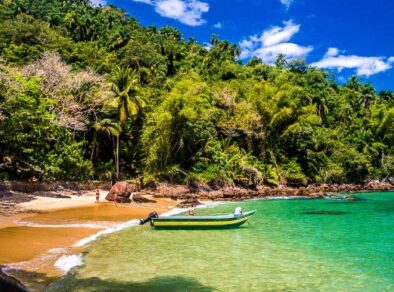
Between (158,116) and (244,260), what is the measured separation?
26496 mm

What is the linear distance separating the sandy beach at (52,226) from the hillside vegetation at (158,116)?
285cm

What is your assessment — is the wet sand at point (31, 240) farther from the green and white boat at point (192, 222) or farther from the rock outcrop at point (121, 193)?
the rock outcrop at point (121, 193)

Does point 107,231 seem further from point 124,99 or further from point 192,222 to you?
point 124,99

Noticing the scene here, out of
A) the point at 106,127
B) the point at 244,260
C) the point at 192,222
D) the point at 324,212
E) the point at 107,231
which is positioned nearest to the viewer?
the point at 244,260

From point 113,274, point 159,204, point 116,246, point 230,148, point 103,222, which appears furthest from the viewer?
point 230,148

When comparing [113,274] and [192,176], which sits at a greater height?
[192,176]

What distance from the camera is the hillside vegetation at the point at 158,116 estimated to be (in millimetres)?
28453

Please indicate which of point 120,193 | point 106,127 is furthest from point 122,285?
point 106,127

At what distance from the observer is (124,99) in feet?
127

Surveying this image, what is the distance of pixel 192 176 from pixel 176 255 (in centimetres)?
2604

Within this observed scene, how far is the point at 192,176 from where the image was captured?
133ft

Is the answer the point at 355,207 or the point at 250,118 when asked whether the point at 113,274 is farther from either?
the point at 250,118

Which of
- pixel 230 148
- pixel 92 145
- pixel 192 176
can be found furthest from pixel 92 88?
pixel 230 148

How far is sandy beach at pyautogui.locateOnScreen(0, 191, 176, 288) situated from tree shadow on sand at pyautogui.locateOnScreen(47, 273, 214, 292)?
2.30 ft
